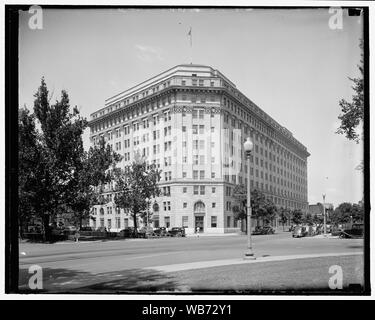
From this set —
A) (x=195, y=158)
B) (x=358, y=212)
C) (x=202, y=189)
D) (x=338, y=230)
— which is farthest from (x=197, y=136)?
(x=338, y=230)

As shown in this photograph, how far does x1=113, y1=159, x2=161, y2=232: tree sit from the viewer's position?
36.6ft

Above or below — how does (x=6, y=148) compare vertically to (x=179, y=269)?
above

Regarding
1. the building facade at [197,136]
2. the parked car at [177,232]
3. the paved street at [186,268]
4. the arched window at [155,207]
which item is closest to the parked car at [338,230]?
the paved street at [186,268]

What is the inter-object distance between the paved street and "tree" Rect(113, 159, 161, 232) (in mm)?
1325

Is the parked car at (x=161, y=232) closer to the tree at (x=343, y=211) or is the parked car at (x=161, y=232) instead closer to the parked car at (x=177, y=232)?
the parked car at (x=177, y=232)

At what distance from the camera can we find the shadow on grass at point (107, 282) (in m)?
7.70

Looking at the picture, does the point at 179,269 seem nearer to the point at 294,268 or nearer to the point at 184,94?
the point at 294,268

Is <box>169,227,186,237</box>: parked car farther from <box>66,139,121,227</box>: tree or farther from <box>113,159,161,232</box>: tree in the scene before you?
<box>66,139,121,227</box>: tree

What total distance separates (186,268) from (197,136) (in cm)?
353
